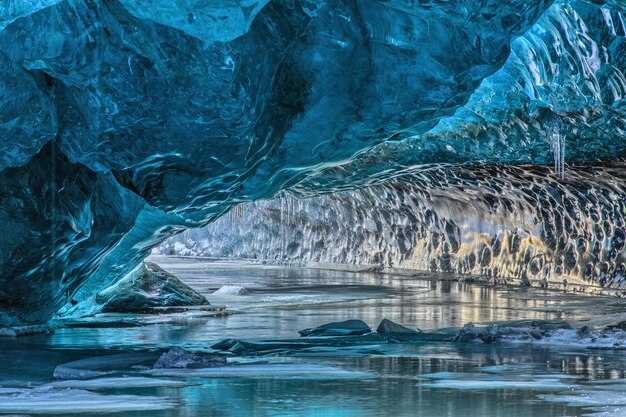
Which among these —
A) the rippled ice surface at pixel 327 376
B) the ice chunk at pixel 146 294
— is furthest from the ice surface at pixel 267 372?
the ice chunk at pixel 146 294

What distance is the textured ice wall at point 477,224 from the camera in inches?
579

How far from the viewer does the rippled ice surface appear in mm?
5012

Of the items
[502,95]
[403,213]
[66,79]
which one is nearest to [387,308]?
[502,95]

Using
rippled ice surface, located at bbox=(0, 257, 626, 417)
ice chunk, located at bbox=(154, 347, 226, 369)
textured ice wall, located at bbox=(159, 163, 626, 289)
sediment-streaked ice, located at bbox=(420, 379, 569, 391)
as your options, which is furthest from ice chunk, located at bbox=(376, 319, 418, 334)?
textured ice wall, located at bbox=(159, 163, 626, 289)

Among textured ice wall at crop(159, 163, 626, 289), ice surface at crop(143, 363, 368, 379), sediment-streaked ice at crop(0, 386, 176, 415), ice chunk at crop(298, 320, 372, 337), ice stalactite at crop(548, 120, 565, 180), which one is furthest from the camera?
textured ice wall at crop(159, 163, 626, 289)

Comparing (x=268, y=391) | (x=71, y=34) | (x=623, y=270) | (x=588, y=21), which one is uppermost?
(x=588, y=21)

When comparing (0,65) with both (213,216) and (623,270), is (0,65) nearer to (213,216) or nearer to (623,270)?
(213,216)

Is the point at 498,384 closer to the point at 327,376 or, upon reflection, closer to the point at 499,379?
the point at 499,379

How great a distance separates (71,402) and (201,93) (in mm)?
2871

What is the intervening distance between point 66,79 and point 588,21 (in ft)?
15.0

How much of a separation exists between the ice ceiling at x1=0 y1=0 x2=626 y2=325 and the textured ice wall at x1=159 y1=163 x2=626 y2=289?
15.1ft

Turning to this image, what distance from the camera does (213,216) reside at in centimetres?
970

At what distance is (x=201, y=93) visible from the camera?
7398mm

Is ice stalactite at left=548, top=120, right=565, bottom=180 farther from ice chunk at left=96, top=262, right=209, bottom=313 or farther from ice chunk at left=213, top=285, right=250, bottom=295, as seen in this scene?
ice chunk at left=213, top=285, right=250, bottom=295
